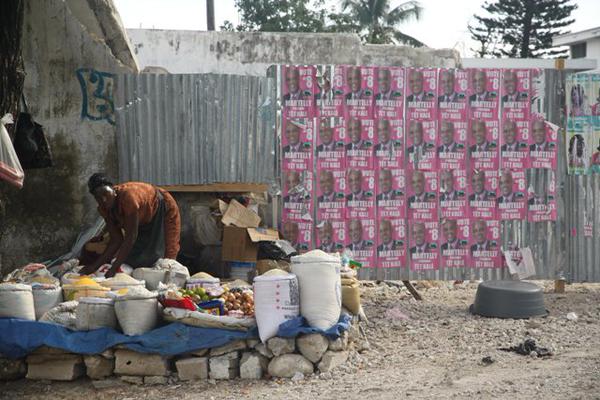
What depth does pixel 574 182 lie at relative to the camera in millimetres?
9273

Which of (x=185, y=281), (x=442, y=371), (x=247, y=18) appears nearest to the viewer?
(x=442, y=371)

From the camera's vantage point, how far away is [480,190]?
9117 mm

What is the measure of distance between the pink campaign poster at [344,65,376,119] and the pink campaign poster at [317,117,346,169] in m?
0.18

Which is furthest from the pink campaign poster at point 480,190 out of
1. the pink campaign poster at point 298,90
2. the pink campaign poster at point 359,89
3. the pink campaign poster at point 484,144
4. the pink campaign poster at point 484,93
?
the pink campaign poster at point 298,90

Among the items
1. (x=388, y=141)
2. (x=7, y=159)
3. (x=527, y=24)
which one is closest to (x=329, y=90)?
(x=388, y=141)

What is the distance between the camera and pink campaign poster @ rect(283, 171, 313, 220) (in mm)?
8898

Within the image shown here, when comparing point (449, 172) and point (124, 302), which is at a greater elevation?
point (449, 172)

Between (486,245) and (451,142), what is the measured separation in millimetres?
1242

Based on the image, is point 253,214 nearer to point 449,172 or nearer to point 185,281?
point 185,281

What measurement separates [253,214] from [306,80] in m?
1.59

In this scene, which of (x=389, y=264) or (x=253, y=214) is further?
(x=389, y=264)

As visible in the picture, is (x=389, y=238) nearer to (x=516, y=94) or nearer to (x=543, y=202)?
(x=543, y=202)

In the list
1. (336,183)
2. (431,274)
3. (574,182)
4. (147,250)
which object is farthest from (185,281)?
(574,182)

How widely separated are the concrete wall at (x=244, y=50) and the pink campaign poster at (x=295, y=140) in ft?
31.7
